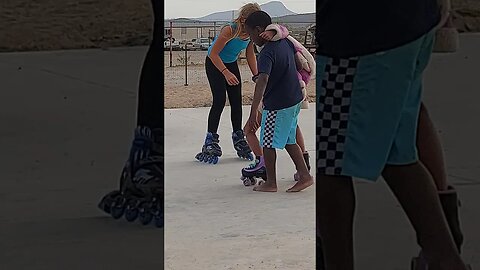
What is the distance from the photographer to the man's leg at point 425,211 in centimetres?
249

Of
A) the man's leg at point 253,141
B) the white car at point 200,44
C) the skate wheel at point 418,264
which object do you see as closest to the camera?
the skate wheel at point 418,264

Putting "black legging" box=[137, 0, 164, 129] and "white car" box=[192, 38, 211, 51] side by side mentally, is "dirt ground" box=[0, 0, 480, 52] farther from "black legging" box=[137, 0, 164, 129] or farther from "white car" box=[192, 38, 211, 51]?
"white car" box=[192, 38, 211, 51]

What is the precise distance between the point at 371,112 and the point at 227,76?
332cm

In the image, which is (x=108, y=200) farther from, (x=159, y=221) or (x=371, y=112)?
(x=371, y=112)

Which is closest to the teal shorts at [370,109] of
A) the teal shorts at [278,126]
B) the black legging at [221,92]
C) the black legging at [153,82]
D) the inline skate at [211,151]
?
the black legging at [153,82]

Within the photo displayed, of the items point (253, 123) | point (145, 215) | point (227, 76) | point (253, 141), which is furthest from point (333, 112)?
point (227, 76)

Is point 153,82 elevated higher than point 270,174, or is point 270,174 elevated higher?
point 153,82

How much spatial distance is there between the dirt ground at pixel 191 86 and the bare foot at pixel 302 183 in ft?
9.53

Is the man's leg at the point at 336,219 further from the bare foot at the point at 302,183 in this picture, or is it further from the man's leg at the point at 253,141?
the man's leg at the point at 253,141

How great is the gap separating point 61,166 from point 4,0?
486mm

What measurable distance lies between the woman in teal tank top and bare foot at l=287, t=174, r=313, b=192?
0.79 meters

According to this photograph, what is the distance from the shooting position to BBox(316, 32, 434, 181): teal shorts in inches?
94.0

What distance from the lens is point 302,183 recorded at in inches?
201

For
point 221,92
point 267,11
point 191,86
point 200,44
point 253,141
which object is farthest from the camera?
point 191,86
